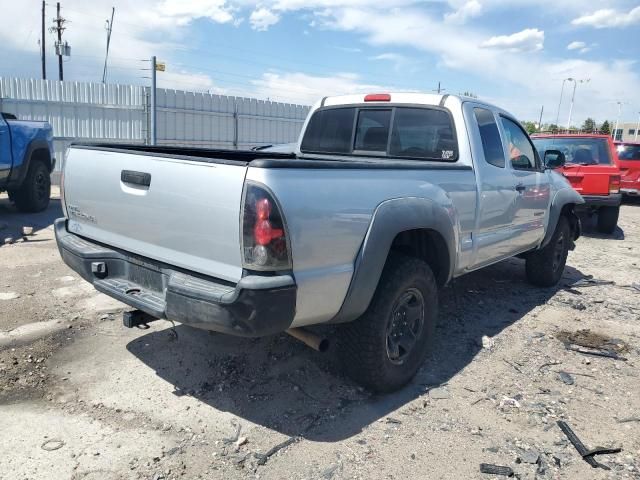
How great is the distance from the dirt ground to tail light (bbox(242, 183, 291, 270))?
1057mm

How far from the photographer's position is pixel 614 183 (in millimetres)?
9445

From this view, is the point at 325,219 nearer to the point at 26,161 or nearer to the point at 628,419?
the point at 628,419

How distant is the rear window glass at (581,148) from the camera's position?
32.4 feet

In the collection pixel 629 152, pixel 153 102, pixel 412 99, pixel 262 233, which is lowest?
pixel 262 233

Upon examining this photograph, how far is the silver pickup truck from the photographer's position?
257 cm

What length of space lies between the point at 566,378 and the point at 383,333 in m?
1.59

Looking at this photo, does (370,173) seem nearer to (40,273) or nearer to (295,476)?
(295,476)

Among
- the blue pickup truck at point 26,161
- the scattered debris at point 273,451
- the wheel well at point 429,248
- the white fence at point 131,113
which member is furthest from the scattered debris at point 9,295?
the white fence at point 131,113

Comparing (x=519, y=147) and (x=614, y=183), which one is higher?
(x=519, y=147)

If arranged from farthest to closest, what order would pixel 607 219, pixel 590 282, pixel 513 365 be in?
1. pixel 607 219
2. pixel 590 282
3. pixel 513 365

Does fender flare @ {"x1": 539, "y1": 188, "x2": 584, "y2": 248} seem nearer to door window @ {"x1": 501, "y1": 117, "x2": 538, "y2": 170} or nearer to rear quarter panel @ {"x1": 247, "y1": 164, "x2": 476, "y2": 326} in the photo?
door window @ {"x1": 501, "y1": 117, "x2": 538, "y2": 170}

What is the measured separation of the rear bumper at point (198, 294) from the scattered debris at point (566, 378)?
231 centimetres

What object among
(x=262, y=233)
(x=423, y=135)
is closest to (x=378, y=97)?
(x=423, y=135)

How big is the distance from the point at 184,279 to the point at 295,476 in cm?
113
